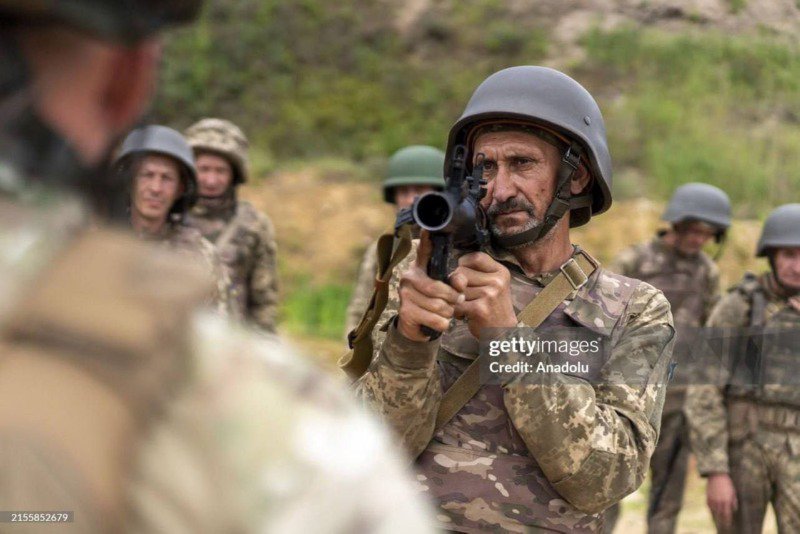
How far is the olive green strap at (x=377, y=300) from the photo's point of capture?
10.3 ft

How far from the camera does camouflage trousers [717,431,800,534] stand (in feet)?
21.4

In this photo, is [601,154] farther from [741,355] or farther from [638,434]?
[741,355]

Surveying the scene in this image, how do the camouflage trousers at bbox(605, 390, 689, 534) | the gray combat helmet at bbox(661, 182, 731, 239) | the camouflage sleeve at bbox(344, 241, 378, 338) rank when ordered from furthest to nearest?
1. the gray combat helmet at bbox(661, 182, 731, 239)
2. the camouflage trousers at bbox(605, 390, 689, 534)
3. the camouflage sleeve at bbox(344, 241, 378, 338)

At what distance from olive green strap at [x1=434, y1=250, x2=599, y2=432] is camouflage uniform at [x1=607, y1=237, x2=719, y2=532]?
498 centimetres

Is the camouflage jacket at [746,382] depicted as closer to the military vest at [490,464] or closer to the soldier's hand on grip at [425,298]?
the military vest at [490,464]

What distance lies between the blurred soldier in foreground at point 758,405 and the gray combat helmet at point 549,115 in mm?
3260

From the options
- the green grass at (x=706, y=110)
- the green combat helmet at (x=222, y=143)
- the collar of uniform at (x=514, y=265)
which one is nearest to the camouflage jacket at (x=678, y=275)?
the green combat helmet at (x=222, y=143)

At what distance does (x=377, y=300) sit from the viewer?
10.4 feet

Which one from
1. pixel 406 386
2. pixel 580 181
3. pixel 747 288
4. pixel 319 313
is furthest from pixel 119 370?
pixel 319 313

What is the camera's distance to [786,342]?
636 centimetres

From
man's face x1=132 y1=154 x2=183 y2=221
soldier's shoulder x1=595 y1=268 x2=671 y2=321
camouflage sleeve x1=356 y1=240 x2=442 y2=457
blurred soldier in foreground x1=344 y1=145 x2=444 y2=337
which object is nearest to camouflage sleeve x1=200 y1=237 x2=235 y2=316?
man's face x1=132 y1=154 x2=183 y2=221

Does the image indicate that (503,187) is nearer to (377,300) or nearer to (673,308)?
(377,300)

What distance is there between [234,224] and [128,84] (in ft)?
21.9

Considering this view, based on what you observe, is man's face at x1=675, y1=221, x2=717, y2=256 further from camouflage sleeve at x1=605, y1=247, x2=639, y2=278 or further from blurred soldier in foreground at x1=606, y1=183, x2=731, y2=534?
camouflage sleeve at x1=605, y1=247, x2=639, y2=278
